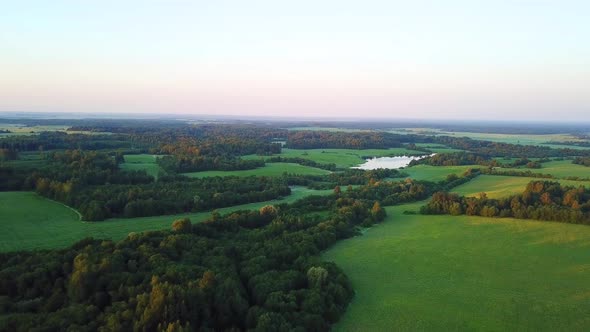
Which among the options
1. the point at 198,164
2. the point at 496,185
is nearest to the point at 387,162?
the point at 496,185

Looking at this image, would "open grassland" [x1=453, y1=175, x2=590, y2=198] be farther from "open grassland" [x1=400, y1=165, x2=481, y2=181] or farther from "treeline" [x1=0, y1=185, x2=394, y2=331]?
"treeline" [x1=0, y1=185, x2=394, y2=331]

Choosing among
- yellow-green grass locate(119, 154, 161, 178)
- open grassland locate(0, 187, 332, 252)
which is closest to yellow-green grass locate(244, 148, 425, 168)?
yellow-green grass locate(119, 154, 161, 178)

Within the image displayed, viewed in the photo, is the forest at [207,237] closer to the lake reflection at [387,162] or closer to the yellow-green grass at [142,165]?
the yellow-green grass at [142,165]

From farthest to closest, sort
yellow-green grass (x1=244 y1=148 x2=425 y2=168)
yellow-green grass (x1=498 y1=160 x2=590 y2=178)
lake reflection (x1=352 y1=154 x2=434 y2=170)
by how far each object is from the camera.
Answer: lake reflection (x1=352 y1=154 x2=434 y2=170) → yellow-green grass (x1=244 y1=148 x2=425 y2=168) → yellow-green grass (x1=498 y1=160 x2=590 y2=178)

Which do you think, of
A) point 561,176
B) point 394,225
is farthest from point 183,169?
point 561,176

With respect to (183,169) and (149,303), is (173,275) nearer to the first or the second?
(149,303)

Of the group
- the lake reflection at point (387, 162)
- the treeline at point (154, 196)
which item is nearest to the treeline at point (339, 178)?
the treeline at point (154, 196)

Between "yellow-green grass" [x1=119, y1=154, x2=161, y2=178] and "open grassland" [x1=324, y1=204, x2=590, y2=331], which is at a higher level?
"yellow-green grass" [x1=119, y1=154, x2=161, y2=178]
